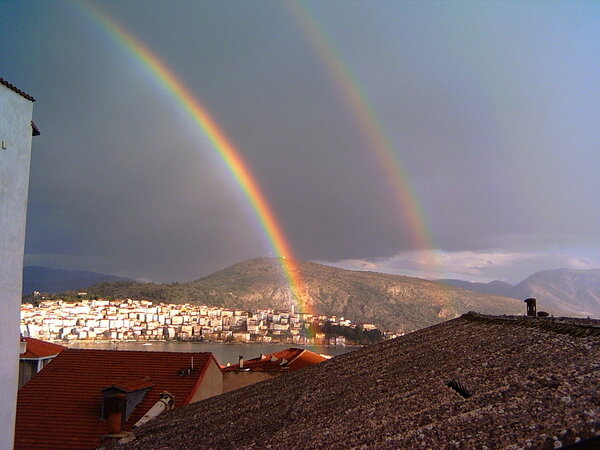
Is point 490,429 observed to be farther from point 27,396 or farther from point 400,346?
point 27,396

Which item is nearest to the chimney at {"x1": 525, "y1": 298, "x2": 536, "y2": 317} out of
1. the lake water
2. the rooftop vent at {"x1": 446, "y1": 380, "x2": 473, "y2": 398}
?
the rooftop vent at {"x1": 446, "y1": 380, "x2": 473, "y2": 398}

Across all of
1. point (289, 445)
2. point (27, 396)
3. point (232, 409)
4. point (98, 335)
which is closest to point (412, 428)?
point (289, 445)

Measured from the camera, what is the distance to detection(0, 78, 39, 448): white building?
8898mm

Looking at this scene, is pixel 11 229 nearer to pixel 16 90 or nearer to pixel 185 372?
pixel 16 90

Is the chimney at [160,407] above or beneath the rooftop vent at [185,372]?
beneath

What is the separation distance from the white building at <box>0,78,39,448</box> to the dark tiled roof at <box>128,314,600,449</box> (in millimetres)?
2433

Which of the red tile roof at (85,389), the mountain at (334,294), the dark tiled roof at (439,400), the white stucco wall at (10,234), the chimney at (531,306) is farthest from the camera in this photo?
the mountain at (334,294)

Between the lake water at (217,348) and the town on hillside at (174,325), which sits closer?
the lake water at (217,348)

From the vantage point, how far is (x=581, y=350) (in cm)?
576

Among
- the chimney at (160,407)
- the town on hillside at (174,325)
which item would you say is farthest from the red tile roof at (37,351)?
the town on hillside at (174,325)

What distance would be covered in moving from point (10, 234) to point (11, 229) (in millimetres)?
89

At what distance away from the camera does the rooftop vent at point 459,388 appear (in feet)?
18.2

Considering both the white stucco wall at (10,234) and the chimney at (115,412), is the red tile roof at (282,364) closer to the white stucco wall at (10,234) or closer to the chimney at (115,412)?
the chimney at (115,412)

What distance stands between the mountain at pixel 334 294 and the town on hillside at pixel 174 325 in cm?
1010
